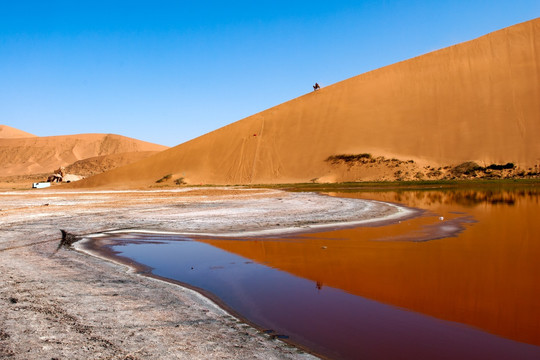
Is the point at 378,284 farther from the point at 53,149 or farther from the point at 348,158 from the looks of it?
the point at 53,149

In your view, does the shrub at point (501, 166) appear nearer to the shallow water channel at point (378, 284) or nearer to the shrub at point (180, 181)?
the shallow water channel at point (378, 284)

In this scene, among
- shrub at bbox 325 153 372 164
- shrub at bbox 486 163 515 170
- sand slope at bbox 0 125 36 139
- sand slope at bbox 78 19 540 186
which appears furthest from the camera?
sand slope at bbox 0 125 36 139

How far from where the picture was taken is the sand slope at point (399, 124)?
41344 millimetres

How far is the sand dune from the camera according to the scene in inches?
3994

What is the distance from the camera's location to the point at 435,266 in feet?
20.5

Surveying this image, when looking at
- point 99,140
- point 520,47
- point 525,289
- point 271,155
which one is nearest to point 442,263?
point 525,289

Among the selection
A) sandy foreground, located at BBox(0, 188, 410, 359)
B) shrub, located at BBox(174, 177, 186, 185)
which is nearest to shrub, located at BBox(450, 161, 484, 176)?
shrub, located at BBox(174, 177, 186, 185)

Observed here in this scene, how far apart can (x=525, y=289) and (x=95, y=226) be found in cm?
987

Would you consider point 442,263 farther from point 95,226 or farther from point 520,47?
point 520,47

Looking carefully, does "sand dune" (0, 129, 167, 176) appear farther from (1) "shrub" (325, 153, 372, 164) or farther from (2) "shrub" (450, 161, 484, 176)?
(2) "shrub" (450, 161, 484, 176)

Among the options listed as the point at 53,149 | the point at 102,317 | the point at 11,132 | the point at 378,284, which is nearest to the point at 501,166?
the point at 378,284

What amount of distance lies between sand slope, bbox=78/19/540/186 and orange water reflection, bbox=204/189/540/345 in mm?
32233

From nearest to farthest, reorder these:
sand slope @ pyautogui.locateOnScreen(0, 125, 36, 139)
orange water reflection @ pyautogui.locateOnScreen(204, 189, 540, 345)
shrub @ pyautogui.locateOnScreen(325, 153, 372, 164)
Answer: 1. orange water reflection @ pyautogui.locateOnScreen(204, 189, 540, 345)
2. shrub @ pyautogui.locateOnScreen(325, 153, 372, 164)
3. sand slope @ pyautogui.locateOnScreen(0, 125, 36, 139)

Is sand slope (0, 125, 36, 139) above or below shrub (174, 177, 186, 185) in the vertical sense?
above
